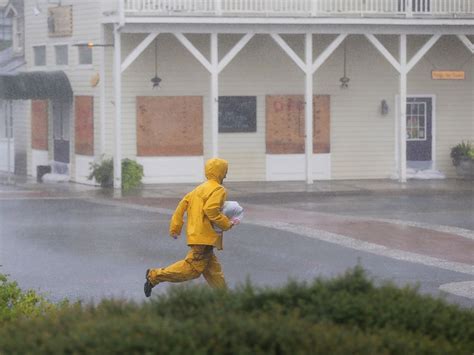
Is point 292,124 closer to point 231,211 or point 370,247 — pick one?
point 370,247

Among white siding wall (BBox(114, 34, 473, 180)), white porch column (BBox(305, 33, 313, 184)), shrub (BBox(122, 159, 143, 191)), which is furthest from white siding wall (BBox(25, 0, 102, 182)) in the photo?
white porch column (BBox(305, 33, 313, 184))

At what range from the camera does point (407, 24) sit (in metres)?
29.6

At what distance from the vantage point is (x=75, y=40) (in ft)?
103

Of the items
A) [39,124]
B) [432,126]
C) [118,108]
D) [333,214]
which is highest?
[118,108]

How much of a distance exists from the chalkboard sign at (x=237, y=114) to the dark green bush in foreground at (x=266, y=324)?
23348mm

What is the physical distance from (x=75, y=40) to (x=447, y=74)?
30.7ft

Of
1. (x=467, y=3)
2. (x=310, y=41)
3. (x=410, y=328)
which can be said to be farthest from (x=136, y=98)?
(x=410, y=328)

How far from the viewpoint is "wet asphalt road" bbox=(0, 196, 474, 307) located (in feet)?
47.0

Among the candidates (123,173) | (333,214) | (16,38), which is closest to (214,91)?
(123,173)

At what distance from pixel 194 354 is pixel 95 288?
27.7 ft

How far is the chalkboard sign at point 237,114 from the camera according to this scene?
30516 millimetres

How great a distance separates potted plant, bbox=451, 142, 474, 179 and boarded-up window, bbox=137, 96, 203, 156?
6.68 meters

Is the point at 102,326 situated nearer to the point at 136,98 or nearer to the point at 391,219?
the point at 391,219

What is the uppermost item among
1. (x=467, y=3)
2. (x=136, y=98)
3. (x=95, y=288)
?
(x=467, y=3)
